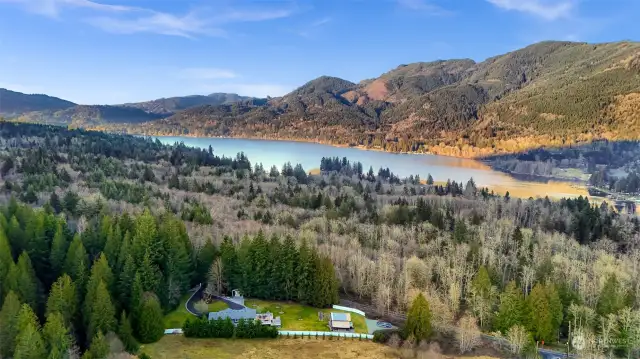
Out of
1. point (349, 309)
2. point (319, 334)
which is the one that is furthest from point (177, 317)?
point (349, 309)

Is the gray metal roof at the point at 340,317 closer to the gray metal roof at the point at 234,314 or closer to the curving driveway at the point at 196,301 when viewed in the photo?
the gray metal roof at the point at 234,314

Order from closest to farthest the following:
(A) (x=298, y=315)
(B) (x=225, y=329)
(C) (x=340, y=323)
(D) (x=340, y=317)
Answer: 1. (B) (x=225, y=329)
2. (C) (x=340, y=323)
3. (D) (x=340, y=317)
4. (A) (x=298, y=315)

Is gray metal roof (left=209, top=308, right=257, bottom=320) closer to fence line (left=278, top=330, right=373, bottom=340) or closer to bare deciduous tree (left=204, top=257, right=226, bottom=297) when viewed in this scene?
fence line (left=278, top=330, right=373, bottom=340)

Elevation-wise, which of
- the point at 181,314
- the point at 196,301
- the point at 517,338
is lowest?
the point at 181,314

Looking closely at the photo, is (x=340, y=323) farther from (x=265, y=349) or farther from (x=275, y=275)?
(x=275, y=275)

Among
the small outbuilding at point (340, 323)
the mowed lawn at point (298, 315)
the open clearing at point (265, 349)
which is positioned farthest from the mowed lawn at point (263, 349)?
the mowed lawn at point (298, 315)

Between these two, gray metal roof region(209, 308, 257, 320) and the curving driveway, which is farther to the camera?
the curving driveway

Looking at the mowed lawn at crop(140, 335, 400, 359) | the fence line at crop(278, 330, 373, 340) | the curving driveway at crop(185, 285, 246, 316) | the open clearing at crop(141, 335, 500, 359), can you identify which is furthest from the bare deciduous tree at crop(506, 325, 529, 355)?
the curving driveway at crop(185, 285, 246, 316)

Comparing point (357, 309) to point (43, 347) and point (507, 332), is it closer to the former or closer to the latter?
point (507, 332)
